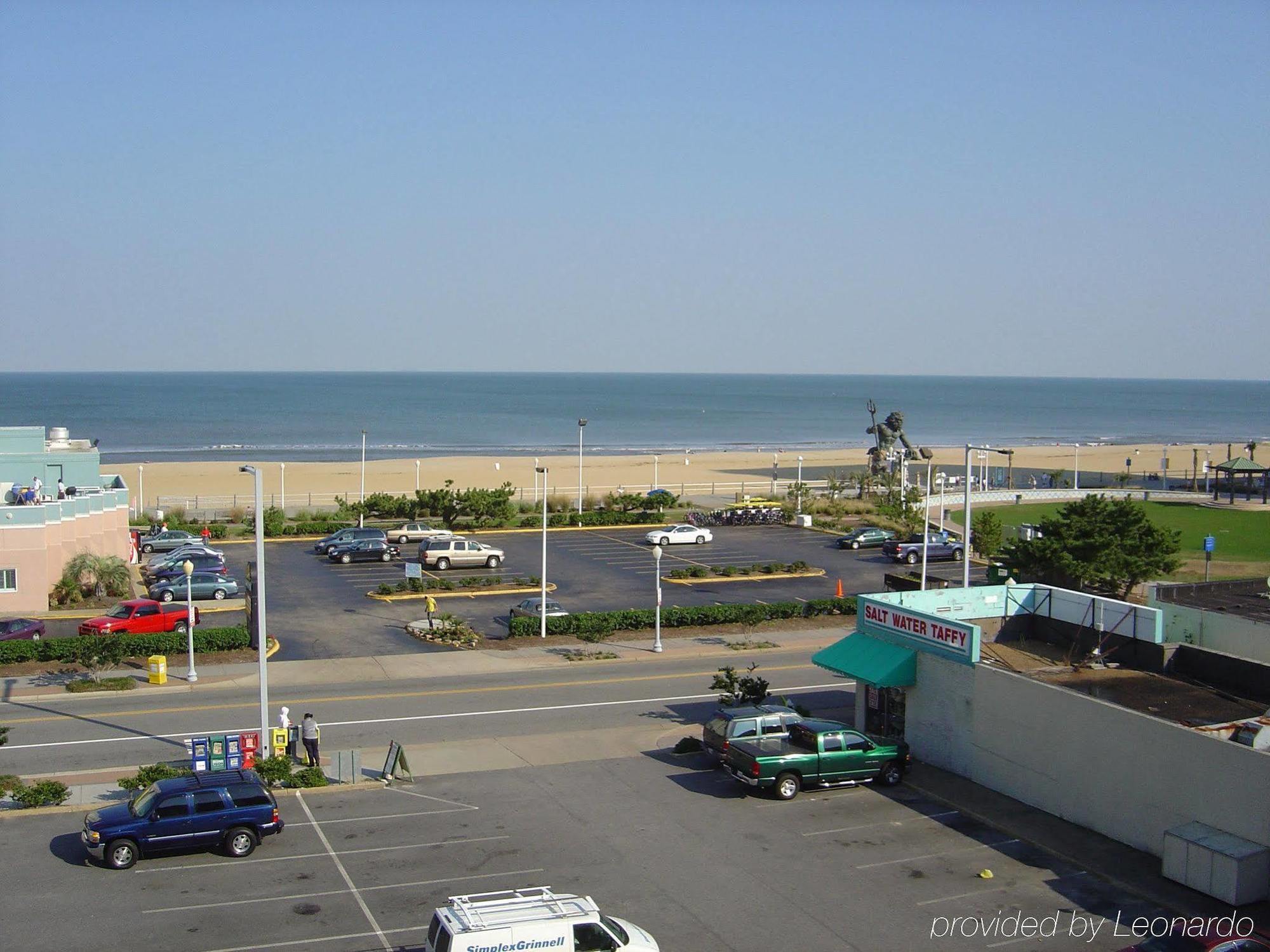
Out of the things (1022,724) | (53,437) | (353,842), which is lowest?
(353,842)

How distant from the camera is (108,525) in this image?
48.3 metres

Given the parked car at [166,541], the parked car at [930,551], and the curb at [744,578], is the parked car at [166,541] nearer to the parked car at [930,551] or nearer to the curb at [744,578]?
the curb at [744,578]

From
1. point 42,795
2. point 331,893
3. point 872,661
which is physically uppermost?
point 872,661

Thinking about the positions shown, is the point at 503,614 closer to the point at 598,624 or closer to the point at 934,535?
the point at 598,624

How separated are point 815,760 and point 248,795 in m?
11.0

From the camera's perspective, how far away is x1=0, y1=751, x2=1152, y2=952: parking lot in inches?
672

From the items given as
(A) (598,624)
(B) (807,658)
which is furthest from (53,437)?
(B) (807,658)

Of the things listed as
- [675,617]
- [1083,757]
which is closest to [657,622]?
[675,617]

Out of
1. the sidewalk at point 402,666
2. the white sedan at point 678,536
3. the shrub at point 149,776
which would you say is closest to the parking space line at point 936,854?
the shrub at point 149,776

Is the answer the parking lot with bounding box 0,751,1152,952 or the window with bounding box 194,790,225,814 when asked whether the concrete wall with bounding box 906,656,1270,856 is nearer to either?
the parking lot with bounding box 0,751,1152,952

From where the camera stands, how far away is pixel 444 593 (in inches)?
1785

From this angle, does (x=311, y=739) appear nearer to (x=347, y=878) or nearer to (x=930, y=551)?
(x=347, y=878)

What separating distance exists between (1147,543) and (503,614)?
73.9 feet

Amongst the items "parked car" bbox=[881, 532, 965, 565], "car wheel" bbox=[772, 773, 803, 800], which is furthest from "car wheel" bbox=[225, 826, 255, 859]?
"parked car" bbox=[881, 532, 965, 565]
